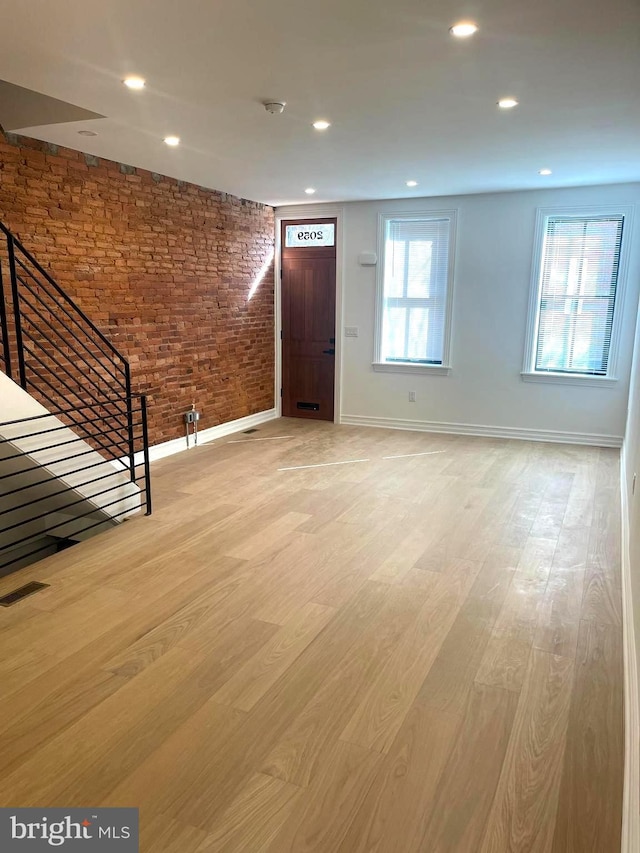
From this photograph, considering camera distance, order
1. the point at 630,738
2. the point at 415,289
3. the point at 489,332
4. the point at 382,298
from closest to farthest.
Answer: the point at 630,738 < the point at 489,332 < the point at 415,289 < the point at 382,298

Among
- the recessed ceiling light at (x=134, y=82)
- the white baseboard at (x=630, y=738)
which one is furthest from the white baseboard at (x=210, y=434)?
the white baseboard at (x=630, y=738)

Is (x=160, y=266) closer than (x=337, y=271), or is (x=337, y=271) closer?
(x=160, y=266)

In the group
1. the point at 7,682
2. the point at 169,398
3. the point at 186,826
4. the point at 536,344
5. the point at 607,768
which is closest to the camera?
the point at 186,826

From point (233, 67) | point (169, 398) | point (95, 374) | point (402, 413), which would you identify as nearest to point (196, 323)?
point (169, 398)

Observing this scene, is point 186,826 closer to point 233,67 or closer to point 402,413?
point 233,67

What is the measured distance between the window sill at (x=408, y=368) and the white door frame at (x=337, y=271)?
546 millimetres

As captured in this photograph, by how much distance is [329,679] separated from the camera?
8.16ft

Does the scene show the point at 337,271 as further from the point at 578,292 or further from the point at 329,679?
the point at 329,679

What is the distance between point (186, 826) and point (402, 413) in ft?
19.7

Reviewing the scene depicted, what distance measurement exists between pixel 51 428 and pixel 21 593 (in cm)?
97

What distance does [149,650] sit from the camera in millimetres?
2672

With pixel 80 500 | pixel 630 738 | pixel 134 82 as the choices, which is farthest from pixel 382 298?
pixel 630 738

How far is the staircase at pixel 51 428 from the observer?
3.47 meters

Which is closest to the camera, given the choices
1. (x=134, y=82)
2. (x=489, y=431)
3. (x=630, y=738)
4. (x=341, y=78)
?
(x=630, y=738)
